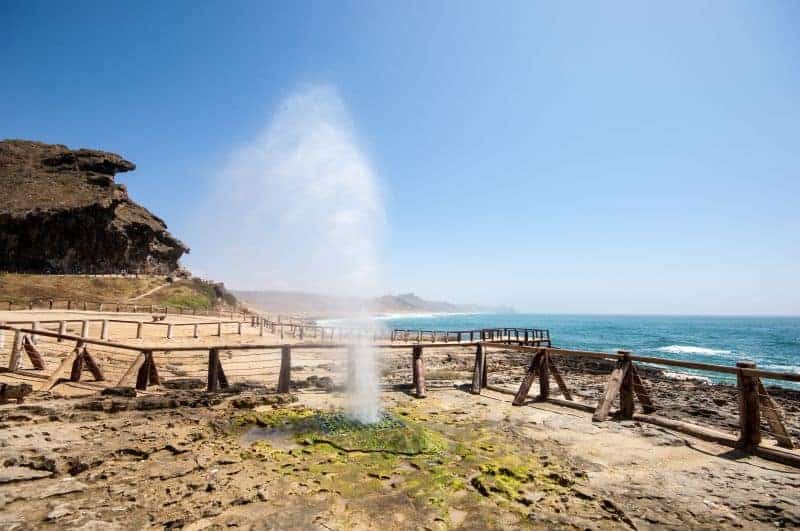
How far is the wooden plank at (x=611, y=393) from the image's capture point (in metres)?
9.16

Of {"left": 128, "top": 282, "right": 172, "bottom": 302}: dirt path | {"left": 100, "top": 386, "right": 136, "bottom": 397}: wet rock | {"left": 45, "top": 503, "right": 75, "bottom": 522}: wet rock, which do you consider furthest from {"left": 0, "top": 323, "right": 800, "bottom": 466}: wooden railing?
{"left": 128, "top": 282, "right": 172, "bottom": 302}: dirt path

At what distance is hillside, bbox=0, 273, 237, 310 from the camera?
43.7 metres

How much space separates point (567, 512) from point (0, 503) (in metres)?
7.02

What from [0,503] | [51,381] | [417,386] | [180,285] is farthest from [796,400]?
[180,285]

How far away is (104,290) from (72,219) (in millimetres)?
23071

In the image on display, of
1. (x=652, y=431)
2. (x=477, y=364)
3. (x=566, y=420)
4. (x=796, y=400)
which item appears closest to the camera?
(x=652, y=431)

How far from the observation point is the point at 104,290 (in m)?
53.5

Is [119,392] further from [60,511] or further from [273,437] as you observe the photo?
[60,511]

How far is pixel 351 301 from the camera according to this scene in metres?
16.6

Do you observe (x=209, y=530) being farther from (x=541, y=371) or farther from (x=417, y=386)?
(x=541, y=371)

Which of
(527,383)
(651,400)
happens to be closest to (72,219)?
(527,383)

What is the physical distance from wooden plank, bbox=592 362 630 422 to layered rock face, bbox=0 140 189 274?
82486mm

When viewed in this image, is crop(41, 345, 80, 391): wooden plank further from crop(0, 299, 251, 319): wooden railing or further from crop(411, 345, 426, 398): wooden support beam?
crop(0, 299, 251, 319): wooden railing

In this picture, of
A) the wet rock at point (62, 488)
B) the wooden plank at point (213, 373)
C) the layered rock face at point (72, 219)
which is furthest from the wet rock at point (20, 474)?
the layered rock face at point (72, 219)
